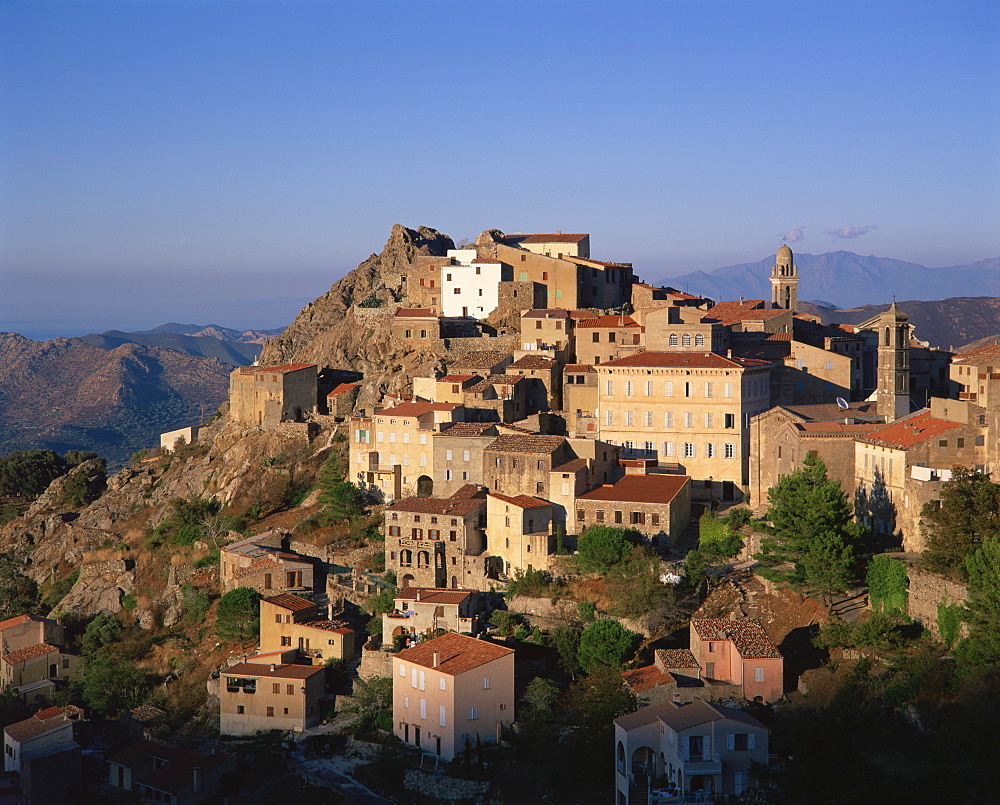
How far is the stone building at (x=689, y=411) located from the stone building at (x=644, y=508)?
286 centimetres

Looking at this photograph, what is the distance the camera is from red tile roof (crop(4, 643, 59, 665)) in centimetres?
5812

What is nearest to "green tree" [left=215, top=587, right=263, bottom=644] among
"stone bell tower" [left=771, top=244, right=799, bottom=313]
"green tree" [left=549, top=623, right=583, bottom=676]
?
"green tree" [left=549, top=623, right=583, bottom=676]

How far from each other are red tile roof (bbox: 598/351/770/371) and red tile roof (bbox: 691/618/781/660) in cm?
1473

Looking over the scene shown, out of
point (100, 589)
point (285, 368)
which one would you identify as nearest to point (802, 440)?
point (285, 368)

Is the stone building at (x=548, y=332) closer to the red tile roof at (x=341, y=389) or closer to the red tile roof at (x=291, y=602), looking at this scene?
the red tile roof at (x=341, y=389)

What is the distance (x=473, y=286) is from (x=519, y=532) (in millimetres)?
27488

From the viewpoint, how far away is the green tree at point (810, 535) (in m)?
42.1

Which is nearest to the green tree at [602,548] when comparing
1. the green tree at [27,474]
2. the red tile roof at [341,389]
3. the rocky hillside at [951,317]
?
the red tile roof at [341,389]

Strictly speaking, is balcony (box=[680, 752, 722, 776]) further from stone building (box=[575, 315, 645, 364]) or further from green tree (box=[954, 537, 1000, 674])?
stone building (box=[575, 315, 645, 364])

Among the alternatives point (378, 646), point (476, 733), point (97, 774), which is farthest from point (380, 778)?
point (97, 774)

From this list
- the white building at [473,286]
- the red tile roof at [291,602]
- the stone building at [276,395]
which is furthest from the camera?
the white building at [473,286]

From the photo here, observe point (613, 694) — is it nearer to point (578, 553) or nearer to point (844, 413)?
point (578, 553)

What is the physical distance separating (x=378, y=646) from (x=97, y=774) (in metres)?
13.0

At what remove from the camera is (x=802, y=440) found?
1941 inches
